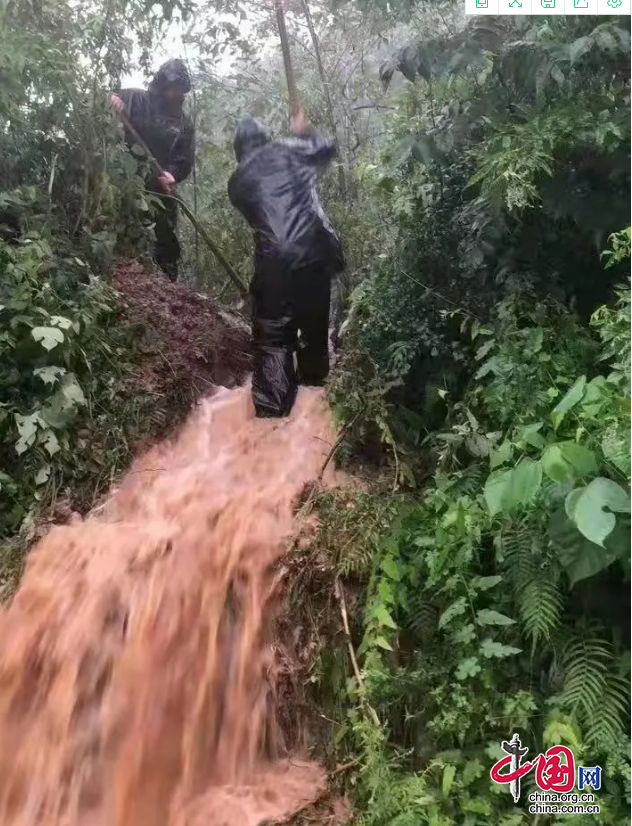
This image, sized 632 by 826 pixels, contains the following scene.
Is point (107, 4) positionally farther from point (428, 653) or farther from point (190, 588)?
point (428, 653)

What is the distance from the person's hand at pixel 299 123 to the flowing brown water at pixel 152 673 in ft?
5.35

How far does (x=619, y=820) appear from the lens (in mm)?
1740

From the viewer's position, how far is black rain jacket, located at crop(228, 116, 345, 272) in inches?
128

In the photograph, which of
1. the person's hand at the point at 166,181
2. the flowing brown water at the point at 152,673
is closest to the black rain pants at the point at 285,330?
the flowing brown water at the point at 152,673

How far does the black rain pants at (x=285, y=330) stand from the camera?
Answer: 3.30 meters

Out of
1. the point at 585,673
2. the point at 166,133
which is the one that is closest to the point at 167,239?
the point at 166,133

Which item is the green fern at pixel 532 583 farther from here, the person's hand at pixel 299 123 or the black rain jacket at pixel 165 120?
the black rain jacket at pixel 165 120

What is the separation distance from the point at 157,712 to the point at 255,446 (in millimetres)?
1353

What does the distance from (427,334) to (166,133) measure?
6.59 feet

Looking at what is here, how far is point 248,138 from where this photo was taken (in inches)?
132

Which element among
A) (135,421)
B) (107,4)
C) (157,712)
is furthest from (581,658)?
(107,4)

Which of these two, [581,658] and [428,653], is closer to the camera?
[581,658]

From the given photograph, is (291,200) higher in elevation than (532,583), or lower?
higher

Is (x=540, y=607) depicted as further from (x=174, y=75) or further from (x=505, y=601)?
(x=174, y=75)
